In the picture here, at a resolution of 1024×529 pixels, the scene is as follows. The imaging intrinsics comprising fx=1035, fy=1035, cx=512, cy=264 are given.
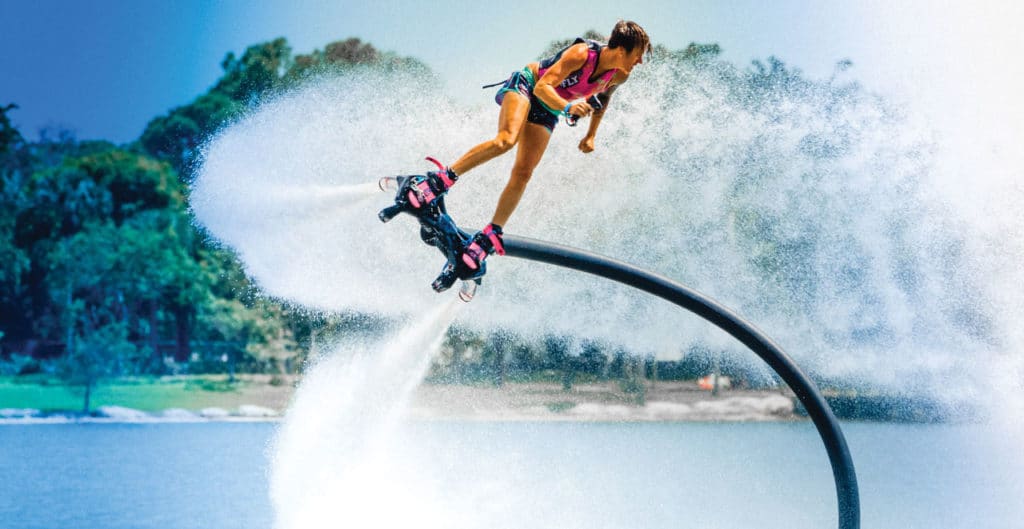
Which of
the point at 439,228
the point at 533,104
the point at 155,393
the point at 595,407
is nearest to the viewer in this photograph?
the point at 439,228

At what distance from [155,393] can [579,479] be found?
73.5 ft

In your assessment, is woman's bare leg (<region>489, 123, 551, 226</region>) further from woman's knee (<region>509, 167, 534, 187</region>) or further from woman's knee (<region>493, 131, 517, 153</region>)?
woman's knee (<region>493, 131, 517, 153</region>)

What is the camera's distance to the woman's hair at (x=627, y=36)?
645 cm

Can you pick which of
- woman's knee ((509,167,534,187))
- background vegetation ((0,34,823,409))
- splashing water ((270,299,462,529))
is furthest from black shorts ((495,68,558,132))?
background vegetation ((0,34,823,409))

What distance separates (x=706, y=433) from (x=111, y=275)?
23.4 meters

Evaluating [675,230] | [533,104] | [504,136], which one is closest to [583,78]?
[533,104]

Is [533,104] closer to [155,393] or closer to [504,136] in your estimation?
[504,136]

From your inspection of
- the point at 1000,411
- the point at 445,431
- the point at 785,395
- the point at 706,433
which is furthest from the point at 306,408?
the point at 785,395

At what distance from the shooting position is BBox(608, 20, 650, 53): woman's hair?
6449 mm

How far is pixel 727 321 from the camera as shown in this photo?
7.28 metres

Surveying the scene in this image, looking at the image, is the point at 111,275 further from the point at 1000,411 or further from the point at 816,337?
the point at 1000,411

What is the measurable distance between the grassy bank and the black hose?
3125cm

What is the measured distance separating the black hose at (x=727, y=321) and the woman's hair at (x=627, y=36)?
134 centimetres

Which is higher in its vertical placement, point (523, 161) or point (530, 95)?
point (530, 95)
